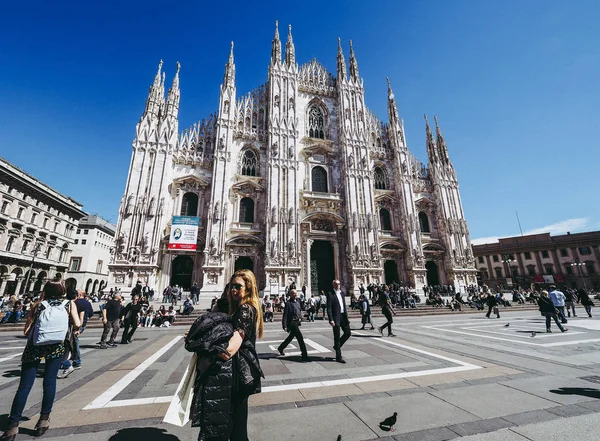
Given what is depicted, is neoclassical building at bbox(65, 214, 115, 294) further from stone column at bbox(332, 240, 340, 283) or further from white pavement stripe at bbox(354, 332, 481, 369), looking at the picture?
white pavement stripe at bbox(354, 332, 481, 369)

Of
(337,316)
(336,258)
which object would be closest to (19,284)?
(336,258)

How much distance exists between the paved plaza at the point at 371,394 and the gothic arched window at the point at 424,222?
2077cm

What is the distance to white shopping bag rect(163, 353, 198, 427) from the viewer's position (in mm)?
1980

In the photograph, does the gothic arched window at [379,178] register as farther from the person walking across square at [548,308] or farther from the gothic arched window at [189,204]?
the person walking across square at [548,308]

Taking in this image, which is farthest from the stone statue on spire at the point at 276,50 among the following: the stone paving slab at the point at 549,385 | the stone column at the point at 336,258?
the stone paving slab at the point at 549,385

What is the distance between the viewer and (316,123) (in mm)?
27156

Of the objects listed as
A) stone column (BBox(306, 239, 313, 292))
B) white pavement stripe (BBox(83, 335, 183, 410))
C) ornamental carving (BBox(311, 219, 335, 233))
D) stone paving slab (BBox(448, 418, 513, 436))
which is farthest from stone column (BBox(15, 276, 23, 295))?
stone paving slab (BBox(448, 418, 513, 436))

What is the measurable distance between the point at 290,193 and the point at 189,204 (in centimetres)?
850

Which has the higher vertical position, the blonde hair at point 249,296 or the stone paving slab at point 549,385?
the blonde hair at point 249,296

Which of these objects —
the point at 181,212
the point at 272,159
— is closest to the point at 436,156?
the point at 272,159

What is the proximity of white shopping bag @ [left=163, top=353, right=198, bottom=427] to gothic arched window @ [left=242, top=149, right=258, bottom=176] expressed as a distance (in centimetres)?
2255

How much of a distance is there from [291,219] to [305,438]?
761 inches

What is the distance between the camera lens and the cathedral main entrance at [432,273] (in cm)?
2508

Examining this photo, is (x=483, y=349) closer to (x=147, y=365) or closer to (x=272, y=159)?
(x=147, y=365)
